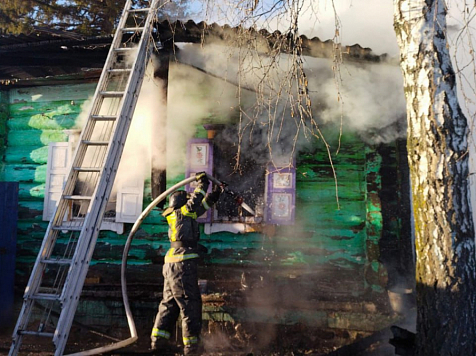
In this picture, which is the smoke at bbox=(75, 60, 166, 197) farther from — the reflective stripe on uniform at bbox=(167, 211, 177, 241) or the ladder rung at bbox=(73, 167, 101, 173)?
the ladder rung at bbox=(73, 167, 101, 173)

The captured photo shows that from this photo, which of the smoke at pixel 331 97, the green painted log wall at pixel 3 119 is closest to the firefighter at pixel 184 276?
the smoke at pixel 331 97

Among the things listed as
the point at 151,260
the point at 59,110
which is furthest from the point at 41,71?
the point at 151,260

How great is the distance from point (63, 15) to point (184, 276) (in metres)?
8.66

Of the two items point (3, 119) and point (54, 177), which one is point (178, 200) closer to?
point (54, 177)

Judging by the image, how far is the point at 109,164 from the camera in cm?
505

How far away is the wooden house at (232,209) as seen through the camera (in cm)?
648

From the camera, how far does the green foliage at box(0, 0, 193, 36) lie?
10.6 m

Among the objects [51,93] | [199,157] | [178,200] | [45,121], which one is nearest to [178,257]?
[178,200]

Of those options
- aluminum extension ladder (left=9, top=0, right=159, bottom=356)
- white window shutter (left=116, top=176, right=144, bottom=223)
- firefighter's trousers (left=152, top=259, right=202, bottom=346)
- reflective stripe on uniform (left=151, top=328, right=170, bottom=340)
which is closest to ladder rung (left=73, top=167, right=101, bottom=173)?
aluminum extension ladder (left=9, top=0, right=159, bottom=356)

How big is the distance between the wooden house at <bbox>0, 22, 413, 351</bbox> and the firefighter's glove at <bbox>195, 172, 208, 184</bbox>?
41.5 inches

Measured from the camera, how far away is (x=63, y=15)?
35.9ft

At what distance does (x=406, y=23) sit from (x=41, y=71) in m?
7.14

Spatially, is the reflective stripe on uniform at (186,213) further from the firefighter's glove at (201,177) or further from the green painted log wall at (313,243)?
the green painted log wall at (313,243)

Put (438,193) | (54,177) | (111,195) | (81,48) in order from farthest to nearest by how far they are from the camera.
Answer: (54,177), (111,195), (81,48), (438,193)
